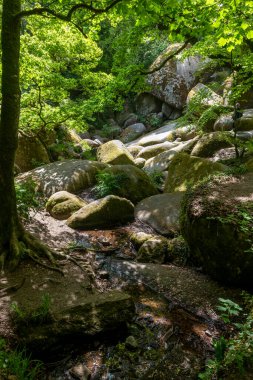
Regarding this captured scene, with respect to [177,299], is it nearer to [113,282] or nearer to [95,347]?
[113,282]

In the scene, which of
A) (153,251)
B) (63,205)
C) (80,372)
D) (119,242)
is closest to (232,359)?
(80,372)

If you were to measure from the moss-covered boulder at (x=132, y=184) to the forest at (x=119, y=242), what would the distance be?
4cm

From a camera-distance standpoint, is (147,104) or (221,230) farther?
(147,104)

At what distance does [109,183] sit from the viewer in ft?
34.5

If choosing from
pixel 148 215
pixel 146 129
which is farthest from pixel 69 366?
pixel 146 129

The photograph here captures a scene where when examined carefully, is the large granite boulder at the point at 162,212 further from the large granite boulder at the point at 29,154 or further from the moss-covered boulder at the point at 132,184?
the large granite boulder at the point at 29,154

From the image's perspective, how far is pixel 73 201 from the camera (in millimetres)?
9398

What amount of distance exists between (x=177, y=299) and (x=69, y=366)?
235cm

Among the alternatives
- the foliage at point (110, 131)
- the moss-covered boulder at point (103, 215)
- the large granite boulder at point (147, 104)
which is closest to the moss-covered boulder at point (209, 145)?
the moss-covered boulder at point (103, 215)

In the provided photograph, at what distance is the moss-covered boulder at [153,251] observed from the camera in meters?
6.98

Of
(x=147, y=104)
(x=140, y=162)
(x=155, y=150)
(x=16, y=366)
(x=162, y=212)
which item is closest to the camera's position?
(x=16, y=366)

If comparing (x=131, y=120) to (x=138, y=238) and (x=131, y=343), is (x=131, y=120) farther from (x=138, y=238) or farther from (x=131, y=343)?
(x=131, y=343)

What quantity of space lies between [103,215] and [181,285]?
144 inches

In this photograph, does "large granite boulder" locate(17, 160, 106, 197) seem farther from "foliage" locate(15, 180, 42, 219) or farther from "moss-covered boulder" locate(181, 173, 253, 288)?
"moss-covered boulder" locate(181, 173, 253, 288)
